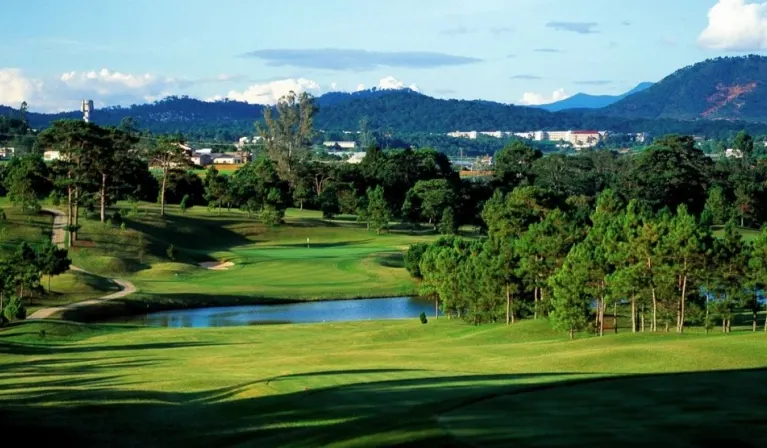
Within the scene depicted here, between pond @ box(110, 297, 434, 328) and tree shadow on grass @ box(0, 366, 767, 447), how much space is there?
136 ft

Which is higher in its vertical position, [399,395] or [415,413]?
[415,413]

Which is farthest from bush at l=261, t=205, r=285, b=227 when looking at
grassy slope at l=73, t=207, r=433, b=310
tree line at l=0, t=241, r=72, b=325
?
tree line at l=0, t=241, r=72, b=325

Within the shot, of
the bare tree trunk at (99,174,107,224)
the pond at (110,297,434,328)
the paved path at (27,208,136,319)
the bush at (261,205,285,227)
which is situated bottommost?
the pond at (110,297,434,328)

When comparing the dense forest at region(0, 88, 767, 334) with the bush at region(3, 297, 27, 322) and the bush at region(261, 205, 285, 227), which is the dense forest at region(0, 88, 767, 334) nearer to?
the bush at region(261, 205, 285, 227)

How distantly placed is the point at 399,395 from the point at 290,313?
51.6m

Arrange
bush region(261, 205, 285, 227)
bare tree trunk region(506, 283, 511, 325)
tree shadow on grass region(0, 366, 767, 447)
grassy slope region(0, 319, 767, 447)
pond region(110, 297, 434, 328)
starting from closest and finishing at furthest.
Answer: tree shadow on grass region(0, 366, 767, 447)
grassy slope region(0, 319, 767, 447)
bare tree trunk region(506, 283, 511, 325)
pond region(110, 297, 434, 328)
bush region(261, 205, 285, 227)

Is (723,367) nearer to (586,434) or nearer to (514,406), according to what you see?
(514,406)

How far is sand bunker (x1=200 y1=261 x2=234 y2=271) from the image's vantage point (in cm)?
10227

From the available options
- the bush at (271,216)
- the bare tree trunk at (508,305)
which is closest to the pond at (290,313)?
the bare tree trunk at (508,305)

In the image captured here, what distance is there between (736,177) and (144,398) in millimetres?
156070

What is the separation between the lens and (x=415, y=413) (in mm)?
25422

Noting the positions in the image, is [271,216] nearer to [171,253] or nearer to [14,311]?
[171,253]

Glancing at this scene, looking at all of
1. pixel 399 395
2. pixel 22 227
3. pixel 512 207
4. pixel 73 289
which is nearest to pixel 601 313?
pixel 399 395

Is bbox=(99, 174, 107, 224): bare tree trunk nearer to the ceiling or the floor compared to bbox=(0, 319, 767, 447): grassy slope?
nearer to the ceiling
